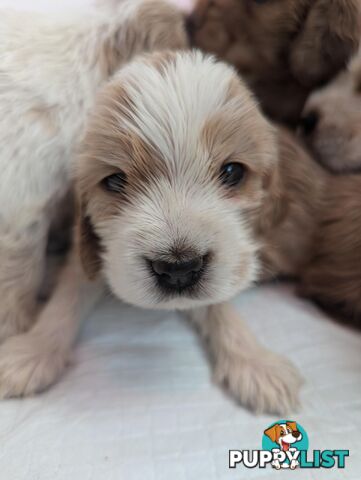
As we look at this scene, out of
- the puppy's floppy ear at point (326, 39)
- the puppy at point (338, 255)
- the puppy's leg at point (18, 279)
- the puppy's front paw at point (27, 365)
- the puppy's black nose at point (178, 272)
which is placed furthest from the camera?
the puppy's floppy ear at point (326, 39)

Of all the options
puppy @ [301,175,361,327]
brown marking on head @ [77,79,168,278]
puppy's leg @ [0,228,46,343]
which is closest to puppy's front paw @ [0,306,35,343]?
puppy's leg @ [0,228,46,343]

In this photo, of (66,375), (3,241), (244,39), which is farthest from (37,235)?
(244,39)

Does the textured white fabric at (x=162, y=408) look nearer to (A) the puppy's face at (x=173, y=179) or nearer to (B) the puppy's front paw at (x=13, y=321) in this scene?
(B) the puppy's front paw at (x=13, y=321)

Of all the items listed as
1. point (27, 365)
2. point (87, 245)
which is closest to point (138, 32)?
point (87, 245)

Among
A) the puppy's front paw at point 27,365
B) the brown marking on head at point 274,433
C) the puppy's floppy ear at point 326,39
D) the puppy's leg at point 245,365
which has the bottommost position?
the brown marking on head at point 274,433

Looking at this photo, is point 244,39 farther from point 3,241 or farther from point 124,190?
point 3,241

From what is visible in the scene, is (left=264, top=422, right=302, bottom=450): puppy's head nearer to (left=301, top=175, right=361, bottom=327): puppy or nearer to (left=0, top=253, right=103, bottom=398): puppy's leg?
(left=301, top=175, right=361, bottom=327): puppy

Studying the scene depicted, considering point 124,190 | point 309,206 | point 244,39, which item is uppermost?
point 244,39
